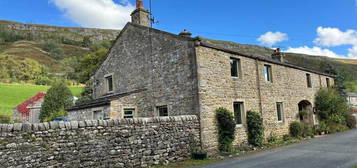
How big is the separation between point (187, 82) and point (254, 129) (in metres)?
4.87

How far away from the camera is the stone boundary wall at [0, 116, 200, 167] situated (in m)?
7.31

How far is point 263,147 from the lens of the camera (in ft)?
46.0

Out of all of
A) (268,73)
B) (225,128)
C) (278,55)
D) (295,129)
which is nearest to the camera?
(225,128)

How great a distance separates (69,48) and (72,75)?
48.4m

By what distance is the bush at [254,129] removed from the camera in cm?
1408

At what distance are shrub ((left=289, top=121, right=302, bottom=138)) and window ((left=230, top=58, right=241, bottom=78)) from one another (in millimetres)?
6421

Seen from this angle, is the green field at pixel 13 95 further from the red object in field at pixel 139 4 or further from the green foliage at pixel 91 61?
the red object in field at pixel 139 4

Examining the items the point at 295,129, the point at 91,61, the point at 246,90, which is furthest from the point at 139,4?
the point at 91,61

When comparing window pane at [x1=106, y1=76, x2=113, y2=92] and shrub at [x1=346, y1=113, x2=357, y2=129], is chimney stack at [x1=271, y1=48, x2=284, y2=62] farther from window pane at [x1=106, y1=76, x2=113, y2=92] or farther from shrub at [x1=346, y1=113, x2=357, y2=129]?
window pane at [x1=106, y1=76, x2=113, y2=92]

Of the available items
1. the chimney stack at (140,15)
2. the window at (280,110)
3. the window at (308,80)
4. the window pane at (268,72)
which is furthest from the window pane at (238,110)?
the window at (308,80)

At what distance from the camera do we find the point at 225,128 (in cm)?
1265

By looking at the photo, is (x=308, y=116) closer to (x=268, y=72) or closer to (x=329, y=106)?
(x=329, y=106)

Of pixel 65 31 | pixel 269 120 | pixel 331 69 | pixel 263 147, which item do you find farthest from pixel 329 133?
pixel 65 31

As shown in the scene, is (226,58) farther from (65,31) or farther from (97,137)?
(65,31)
